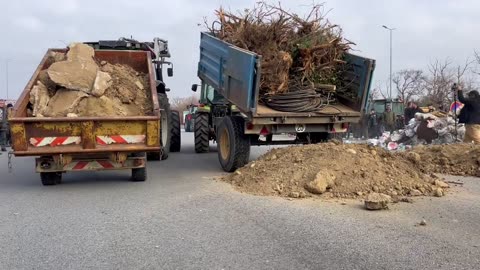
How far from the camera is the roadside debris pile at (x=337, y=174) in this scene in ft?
26.5

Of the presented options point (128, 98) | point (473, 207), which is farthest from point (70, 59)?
point (473, 207)

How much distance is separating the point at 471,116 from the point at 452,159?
362cm

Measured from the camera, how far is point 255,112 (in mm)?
9875

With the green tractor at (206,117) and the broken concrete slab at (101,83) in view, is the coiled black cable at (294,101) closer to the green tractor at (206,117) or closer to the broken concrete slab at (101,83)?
the broken concrete slab at (101,83)

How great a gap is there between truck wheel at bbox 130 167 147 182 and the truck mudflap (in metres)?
0.40

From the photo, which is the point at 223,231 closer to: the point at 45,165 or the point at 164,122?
the point at 45,165

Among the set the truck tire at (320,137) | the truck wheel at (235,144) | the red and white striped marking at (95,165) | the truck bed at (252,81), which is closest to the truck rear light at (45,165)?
the red and white striped marking at (95,165)

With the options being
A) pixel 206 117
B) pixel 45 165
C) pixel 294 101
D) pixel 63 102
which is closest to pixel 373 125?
pixel 206 117

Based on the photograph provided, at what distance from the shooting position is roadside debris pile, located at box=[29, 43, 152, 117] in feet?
30.9

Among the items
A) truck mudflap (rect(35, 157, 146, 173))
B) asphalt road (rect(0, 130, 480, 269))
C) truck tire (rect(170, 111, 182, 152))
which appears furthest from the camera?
truck tire (rect(170, 111, 182, 152))

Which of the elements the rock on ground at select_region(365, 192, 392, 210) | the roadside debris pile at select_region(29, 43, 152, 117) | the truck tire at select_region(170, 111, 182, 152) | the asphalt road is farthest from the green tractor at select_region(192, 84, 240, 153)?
the rock on ground at select_region(365, 192, 392, 210)

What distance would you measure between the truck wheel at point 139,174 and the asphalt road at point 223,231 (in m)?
0.77

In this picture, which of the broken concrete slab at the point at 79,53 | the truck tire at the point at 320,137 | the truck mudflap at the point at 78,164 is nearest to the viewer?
the truck mudflap at the point at 78,164

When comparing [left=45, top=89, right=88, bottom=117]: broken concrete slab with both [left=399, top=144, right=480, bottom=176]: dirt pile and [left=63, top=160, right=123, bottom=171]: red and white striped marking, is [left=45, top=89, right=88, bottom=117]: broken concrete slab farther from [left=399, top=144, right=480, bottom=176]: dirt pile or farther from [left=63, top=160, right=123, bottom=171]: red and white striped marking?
[left=399, top=144, right=480, bottom=176]: dirt pile
